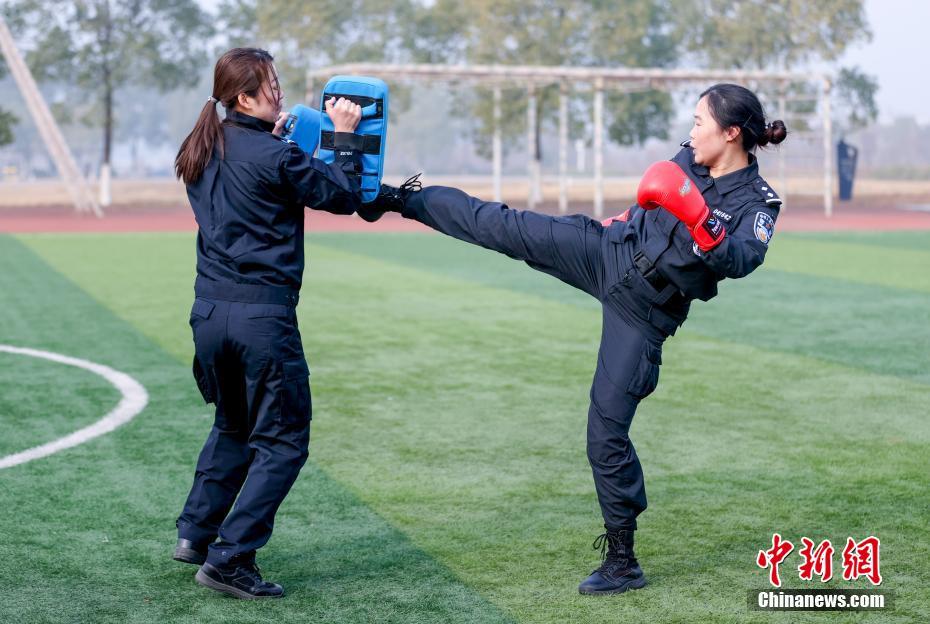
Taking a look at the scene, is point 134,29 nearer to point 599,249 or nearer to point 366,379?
point 366,379

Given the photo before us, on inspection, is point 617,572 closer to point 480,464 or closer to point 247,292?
point 247,292

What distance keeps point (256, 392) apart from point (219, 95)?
43.0 inches

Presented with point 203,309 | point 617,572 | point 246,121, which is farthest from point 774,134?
point 203,309

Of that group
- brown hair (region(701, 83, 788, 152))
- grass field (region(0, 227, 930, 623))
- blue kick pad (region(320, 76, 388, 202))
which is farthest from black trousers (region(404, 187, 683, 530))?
brown hair (region(701, 83, 788, 152))

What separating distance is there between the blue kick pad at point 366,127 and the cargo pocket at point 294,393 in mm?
696

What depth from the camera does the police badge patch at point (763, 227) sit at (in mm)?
4434

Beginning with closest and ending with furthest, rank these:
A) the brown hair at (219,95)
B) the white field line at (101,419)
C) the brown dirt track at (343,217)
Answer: the brown hair at (219,95)
the white field line at (101,419)
the brown dirt track at (343,217)

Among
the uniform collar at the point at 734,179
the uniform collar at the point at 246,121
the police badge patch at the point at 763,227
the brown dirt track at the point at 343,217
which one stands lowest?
the brown dirt track at the point at 343,217

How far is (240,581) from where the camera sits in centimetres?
457

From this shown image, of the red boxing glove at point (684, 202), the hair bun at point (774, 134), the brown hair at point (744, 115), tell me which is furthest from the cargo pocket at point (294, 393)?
the hair bun at point (774, 134)

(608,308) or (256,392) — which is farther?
(608,308)

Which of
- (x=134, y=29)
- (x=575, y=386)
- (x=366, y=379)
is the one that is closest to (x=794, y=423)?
(x=575, y=386)

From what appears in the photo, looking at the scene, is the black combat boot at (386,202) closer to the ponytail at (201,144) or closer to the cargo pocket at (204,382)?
the ponytail at (201,144)

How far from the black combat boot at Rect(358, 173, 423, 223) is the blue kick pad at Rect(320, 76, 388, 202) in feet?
0.24
